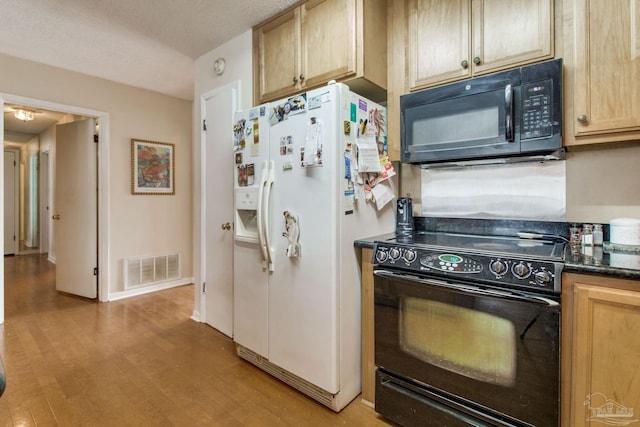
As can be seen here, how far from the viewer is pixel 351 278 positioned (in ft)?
5.79

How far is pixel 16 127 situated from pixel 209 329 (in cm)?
592

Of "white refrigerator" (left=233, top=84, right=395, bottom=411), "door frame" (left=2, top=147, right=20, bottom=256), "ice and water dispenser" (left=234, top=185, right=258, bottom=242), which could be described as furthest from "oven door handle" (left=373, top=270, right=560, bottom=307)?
"door frame" (left=2, top=147, right=20, bottom=256)

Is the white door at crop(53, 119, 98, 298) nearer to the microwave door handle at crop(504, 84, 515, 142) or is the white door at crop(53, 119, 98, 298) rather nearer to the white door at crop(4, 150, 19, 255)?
the white door at crop(4, 150, 19, 255)

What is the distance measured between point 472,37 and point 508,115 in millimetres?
481

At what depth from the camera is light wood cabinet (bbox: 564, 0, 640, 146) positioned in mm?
1309

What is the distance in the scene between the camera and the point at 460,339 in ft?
4.56

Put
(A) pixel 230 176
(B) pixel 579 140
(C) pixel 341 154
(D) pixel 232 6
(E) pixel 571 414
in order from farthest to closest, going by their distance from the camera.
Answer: (A) pixel 230 176
(D) pixel 232 6
(C) pixel 341 154
(B) pixel 579 140
(E) pixel 571 414

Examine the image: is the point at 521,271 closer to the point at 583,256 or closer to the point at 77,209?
the point at 583,256

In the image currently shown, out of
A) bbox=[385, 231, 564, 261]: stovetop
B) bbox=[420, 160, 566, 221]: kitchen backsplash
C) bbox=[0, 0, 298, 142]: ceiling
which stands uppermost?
bbox=[0, 0, 298, 142]: ceiling

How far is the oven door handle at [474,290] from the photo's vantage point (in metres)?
1.21

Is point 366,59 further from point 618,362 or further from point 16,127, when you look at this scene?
point 16,127

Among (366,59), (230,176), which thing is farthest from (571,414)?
(230,176)

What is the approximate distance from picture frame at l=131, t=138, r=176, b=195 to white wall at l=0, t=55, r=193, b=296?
0.06 m

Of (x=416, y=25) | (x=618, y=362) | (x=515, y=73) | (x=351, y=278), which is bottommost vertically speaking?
(x=618, y=362)
